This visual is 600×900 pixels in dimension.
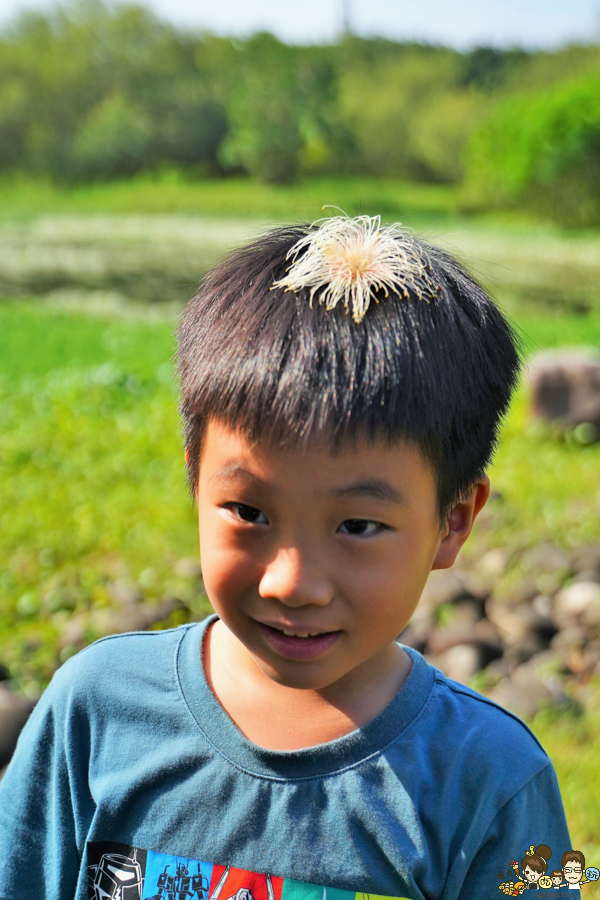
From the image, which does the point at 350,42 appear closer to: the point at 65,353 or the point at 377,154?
the point at 377,154

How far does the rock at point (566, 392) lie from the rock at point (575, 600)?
202 cm

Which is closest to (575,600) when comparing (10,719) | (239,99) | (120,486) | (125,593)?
(125,593)

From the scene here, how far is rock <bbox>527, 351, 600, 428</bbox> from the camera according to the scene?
A: 540 centimetres

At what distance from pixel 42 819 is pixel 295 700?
0.42m

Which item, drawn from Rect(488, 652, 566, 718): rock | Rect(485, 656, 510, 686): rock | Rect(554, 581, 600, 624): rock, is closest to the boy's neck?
Rect(488, 652, 566, 718): rock

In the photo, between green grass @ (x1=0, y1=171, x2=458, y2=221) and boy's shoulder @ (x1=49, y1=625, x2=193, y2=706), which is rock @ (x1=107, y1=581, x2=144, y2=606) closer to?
boy's shoulder @ (x1=49, y1=625, x2=193, y2=706)

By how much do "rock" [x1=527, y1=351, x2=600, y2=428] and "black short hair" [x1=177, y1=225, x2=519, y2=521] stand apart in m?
4.22

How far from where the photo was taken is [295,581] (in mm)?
1110

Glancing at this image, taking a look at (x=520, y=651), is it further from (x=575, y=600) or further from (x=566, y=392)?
(x=566, y=392)

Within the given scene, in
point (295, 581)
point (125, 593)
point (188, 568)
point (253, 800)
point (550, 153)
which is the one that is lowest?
point (253, 800)

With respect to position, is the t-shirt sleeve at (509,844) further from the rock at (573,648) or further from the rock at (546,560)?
the rock at (546,560)

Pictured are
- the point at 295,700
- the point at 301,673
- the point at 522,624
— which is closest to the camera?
the point at 301,673

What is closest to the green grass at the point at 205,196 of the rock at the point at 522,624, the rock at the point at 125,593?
the rock at the point at 125,593

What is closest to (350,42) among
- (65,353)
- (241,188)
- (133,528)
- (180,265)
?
(241,188)
